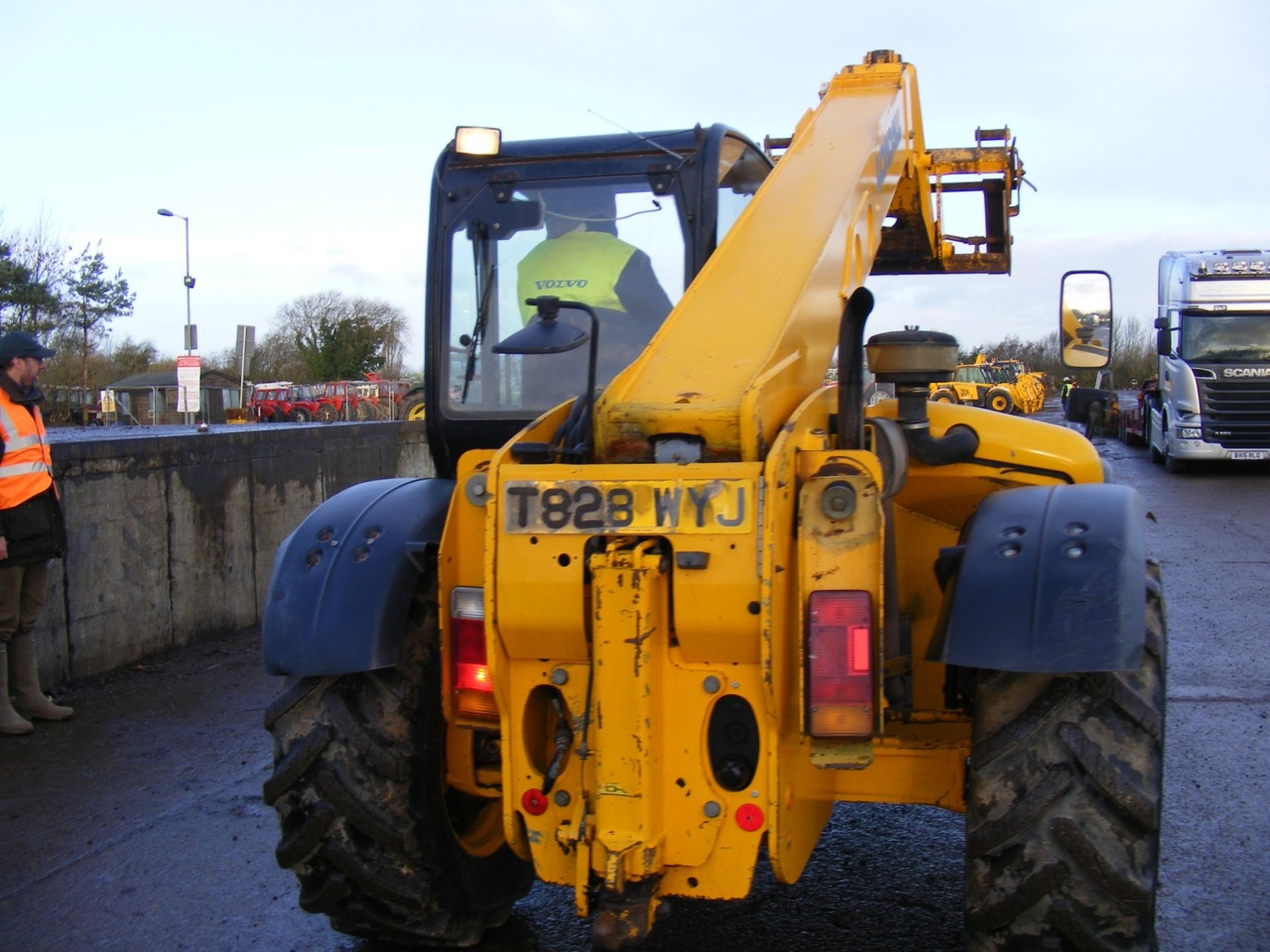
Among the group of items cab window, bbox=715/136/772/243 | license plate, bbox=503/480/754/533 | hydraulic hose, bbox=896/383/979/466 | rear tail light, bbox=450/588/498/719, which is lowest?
rear tail light, bbox=450/588/498/719

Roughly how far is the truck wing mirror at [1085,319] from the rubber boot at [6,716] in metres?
5.27

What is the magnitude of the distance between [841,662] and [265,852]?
289 cm

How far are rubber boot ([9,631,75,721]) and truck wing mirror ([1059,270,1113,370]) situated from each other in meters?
5.26

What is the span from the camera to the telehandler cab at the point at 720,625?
270cm

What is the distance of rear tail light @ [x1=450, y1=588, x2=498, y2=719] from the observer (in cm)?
317

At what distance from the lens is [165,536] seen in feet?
25.3

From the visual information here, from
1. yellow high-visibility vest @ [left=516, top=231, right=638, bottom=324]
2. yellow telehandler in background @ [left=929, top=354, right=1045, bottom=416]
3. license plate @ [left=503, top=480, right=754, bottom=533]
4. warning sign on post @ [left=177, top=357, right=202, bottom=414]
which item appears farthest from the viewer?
yellow telehandler in background @ [left=929, top=354, right=1045, bottom=416]

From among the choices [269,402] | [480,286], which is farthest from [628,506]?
[269,402]

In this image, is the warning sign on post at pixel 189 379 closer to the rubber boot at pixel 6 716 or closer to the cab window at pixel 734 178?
the rubber boot at pixel 6 716

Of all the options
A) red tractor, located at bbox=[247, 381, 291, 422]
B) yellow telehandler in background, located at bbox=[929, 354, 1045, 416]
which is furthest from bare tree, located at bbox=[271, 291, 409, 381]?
yellow telehandler in background, located at bbox=[929, 354, 1045, 416]

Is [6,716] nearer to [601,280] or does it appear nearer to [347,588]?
[347,588]

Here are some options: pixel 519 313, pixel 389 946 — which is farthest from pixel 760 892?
pixel 519 313

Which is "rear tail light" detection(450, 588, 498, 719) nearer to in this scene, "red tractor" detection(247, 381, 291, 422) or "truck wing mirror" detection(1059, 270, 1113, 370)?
"truck wing mirror" detection(1059, 270, 1113, 370)

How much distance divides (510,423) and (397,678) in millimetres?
1274
